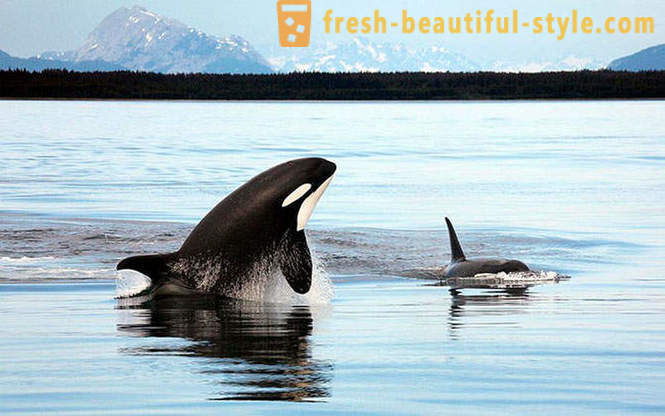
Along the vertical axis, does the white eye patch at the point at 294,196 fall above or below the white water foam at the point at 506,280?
above

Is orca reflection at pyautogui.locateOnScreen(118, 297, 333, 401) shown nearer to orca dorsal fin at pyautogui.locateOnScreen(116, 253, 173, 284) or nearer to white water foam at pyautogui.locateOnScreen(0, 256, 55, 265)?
orca dorsal fin at pyautogui.locateOnScreen(116, 253, 173, 284)

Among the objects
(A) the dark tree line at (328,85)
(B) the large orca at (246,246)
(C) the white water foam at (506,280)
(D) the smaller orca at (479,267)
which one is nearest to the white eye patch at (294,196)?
(B) the large orca at (246,246)

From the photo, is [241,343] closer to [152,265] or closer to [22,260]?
[152,265]

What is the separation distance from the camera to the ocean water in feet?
24.7

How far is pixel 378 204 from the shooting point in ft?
84.3

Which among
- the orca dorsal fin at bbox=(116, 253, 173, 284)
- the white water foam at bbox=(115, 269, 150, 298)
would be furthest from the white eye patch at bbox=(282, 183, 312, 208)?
the white water foam at bbox=(115, 269, 150, 298)

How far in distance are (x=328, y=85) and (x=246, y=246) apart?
157 meters

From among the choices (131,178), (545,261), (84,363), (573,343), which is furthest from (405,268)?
(131,178)

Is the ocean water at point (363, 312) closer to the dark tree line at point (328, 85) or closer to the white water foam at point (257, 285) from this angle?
the white water foam at point (257, 285)

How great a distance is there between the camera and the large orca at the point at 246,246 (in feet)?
39.9

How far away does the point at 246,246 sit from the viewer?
12.2 metres

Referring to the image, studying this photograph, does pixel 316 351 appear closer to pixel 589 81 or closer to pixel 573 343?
pixel 573 343

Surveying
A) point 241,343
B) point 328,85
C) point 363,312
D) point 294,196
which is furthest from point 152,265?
point 328,85

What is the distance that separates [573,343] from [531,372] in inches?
56.1
